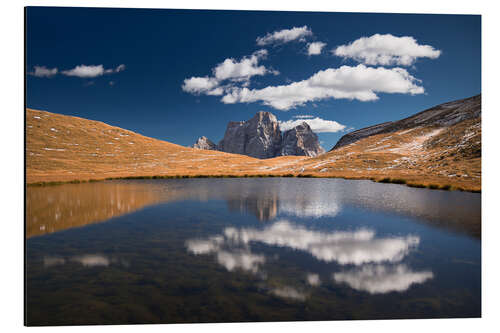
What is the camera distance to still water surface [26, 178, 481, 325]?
7.09 metres

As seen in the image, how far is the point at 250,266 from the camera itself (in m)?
9.43

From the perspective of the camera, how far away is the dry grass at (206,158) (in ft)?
99.1

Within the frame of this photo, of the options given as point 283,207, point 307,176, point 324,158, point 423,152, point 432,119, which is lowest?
point 283,207

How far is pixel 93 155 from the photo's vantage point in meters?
57.7

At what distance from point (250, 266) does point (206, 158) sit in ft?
251

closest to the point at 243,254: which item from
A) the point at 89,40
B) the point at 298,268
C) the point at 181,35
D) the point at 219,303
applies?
the point at 298,268

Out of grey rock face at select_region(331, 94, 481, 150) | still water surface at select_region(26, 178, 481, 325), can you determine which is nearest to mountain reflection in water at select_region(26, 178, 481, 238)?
still water surface at select_region(26, 178, 481, 325)

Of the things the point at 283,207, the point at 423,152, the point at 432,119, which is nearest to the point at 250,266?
the point at 283,207

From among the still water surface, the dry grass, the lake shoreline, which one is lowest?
the still water surface

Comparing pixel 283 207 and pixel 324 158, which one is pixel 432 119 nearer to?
pixel 324 158

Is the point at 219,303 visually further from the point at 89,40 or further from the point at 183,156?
the point at 183,156

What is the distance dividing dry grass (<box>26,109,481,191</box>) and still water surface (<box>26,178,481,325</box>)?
1385 cm

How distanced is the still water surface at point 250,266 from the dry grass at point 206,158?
1385cm

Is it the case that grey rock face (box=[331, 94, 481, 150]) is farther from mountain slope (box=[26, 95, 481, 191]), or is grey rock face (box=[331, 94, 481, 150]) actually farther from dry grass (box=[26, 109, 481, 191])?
dry grass (box=[26, 109, 481, 191])
